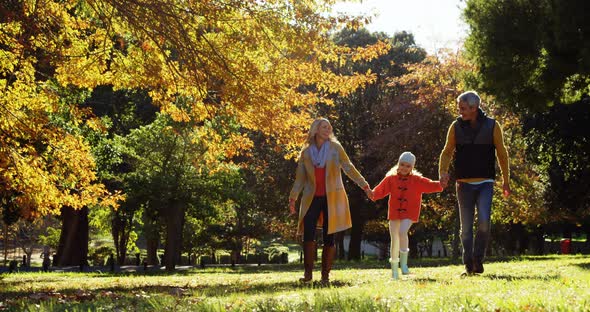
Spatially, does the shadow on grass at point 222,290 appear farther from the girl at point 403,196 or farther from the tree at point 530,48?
the tree at point 530,48

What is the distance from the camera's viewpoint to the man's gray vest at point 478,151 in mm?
8891

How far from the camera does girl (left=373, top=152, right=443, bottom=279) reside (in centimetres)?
990

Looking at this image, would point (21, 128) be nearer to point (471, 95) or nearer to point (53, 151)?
point (53, 151)

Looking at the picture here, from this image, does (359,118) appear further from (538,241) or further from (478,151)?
(478,151)

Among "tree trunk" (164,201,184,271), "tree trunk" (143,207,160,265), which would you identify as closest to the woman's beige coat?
"tree trunk" (164,201,184,271)

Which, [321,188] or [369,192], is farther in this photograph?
[369,192]

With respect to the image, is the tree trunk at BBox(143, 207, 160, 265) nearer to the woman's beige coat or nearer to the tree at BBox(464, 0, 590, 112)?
the tree at BBox(464, 0, 590, 112)

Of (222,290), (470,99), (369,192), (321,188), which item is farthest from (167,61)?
(470,99)

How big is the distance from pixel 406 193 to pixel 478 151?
1.37 metres

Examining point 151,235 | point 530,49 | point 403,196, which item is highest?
point 530,49

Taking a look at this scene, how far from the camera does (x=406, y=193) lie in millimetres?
9945

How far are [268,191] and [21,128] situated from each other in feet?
82.8

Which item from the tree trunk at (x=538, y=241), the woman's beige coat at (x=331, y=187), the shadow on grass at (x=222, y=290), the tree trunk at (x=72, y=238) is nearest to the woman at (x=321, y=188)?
the woman's beige coat at (x=331, y=187)

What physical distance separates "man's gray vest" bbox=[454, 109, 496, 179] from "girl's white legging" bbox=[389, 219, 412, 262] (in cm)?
125
